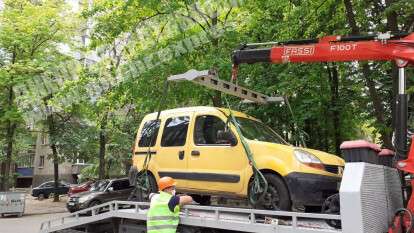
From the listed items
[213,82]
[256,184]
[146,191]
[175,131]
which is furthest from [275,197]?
[146,191]

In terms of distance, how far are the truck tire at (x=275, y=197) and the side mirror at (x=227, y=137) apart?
847 mm

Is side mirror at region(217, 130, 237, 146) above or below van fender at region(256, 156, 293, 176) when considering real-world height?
above

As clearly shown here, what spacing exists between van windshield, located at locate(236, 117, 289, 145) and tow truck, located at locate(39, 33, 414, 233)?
0.45m

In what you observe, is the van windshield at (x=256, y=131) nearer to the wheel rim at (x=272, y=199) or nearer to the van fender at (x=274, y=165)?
the van fender at (x=274, y=165)

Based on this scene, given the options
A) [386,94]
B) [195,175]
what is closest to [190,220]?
[195,175]

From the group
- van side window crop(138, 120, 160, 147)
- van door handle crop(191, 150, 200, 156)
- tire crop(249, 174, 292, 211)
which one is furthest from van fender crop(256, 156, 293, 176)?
van side window crop(138, 120, 160, 147)

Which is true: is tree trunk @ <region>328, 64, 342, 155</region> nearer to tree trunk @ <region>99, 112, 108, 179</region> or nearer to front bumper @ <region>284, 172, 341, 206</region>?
front bumper @ <region>284, 172, 341, 206</region>

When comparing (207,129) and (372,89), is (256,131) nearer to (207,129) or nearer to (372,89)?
(207,129)

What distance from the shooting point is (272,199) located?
279 inches

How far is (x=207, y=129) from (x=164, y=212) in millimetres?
1965

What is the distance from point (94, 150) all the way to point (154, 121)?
2276 centimetres

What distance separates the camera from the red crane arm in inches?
241

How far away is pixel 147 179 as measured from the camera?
29.2 ft

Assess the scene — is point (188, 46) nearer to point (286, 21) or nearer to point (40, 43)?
point (286, 21)
